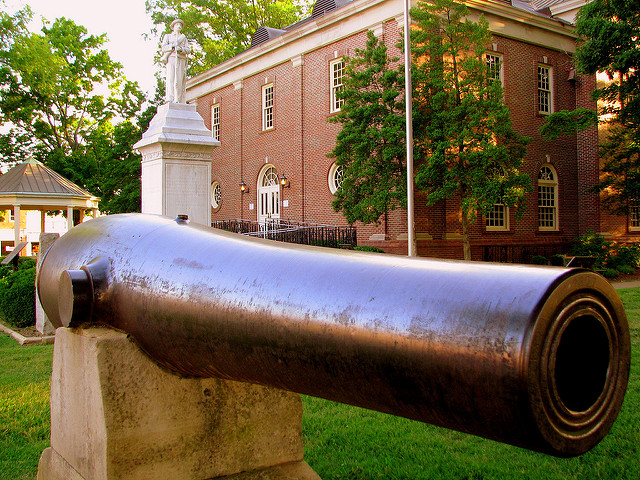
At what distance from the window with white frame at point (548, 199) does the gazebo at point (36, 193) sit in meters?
19.1

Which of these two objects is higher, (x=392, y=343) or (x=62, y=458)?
(x=392, y=343)

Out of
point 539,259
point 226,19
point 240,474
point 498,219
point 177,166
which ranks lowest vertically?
point 240,474

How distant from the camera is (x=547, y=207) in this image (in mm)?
23750

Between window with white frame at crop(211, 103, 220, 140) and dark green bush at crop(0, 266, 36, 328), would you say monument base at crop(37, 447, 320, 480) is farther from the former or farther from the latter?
window with white frame at crop(211, 103, 220, 140)

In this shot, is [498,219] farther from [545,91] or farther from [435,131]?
[435,131]

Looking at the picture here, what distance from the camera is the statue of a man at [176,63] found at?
1428 centimetres

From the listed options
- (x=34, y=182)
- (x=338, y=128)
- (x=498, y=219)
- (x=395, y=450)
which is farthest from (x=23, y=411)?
(x=34, y=182)

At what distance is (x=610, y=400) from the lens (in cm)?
123

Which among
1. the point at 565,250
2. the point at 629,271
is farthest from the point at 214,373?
the point at 565,250

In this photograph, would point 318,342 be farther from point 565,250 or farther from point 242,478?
point 565,250

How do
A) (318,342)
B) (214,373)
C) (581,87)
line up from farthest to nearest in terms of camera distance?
(581,87) < (214,373) < (318,342)

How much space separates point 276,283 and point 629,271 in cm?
2222

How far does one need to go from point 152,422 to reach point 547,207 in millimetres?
23619

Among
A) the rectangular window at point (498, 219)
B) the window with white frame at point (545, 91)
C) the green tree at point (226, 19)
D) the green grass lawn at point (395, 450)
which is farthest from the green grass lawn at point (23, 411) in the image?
the green tree at point (226, 19)
